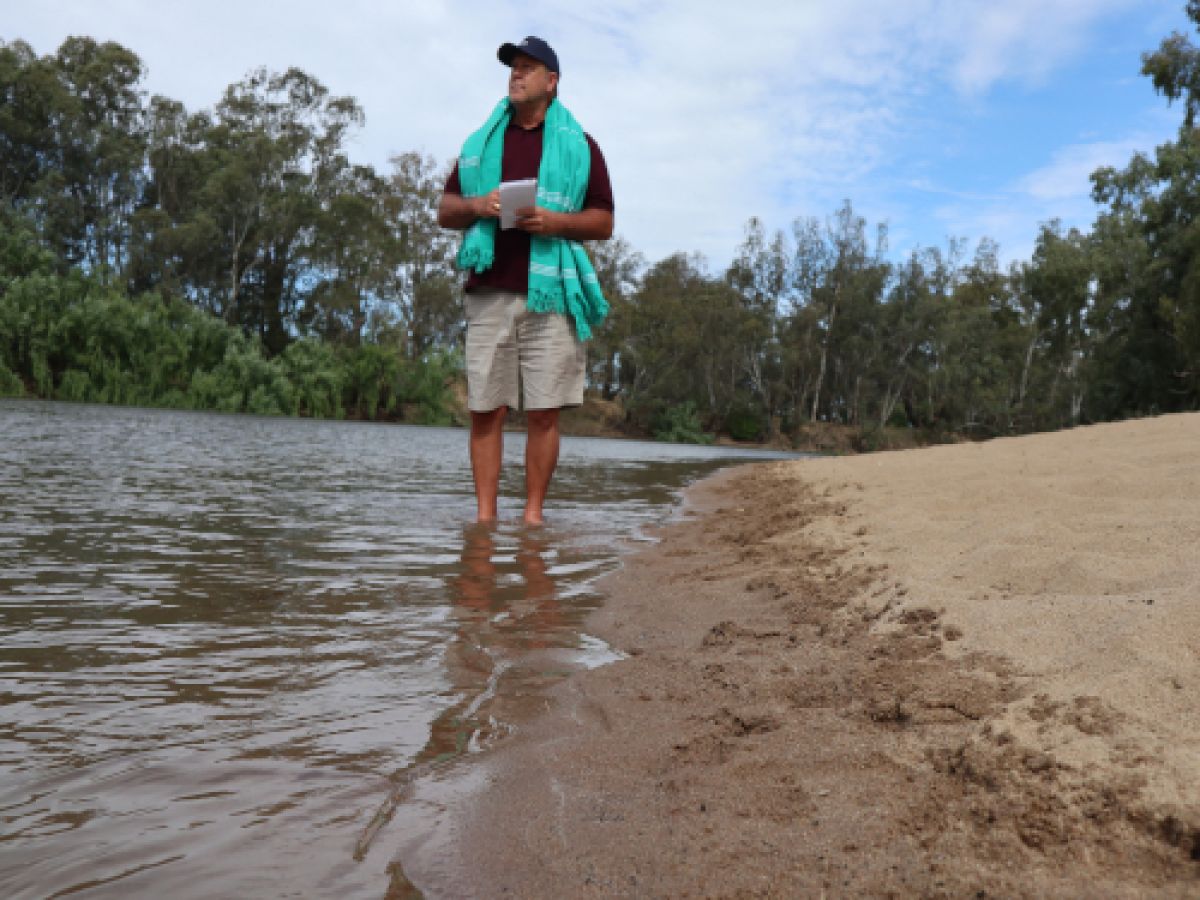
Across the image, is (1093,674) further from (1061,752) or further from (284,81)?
(284,81)

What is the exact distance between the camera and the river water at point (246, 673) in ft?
3.76

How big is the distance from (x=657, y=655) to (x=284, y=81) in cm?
4236

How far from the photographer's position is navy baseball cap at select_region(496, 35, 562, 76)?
4.48 meters

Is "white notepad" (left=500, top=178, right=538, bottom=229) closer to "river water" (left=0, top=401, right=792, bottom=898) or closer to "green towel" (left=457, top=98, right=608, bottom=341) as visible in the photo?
"green towel" (left=457, top=98, right=608, bottom=341)

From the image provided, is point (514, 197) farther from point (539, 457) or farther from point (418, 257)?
point (418, 257)

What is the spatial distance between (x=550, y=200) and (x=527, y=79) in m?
0.62

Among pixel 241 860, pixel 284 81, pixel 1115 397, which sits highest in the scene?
pixel 284 81

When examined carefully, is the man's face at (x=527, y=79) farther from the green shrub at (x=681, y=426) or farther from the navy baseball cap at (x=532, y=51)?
the green shrub at (x=681, y=426)

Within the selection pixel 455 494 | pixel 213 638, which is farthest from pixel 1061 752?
pixel 455 494

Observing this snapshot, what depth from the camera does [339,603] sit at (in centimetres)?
255

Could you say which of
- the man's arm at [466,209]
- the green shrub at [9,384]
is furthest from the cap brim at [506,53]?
the green shrub at [9,384]

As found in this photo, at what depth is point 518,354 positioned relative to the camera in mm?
4871

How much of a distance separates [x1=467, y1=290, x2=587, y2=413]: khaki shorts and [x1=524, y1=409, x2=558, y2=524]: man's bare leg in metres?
0.12

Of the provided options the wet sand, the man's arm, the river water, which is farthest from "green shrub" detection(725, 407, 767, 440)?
the wet sand
